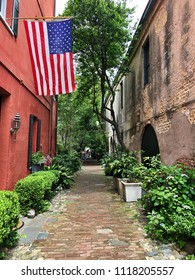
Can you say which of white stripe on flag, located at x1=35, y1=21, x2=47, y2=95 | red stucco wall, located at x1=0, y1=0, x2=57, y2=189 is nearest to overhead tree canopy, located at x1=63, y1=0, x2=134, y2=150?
red stucco wall, located at x1=0, y1=0, x2=57, y2=189

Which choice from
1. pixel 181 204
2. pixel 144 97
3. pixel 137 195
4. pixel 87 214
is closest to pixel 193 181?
pixel 181 204

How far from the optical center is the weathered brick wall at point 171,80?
471 cm

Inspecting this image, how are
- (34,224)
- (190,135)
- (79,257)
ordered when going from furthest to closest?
(190,135)
(34,224)
(79,257)

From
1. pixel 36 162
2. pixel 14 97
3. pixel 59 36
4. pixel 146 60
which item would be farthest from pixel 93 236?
pixel 146 60

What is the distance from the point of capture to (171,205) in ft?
11.7

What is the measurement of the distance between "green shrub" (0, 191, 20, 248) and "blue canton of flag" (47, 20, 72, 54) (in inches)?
144

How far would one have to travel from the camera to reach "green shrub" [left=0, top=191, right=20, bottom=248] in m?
2.67

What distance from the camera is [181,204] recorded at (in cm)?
360

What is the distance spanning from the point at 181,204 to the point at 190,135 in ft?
5.84

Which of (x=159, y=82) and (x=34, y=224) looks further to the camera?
(x=159, y=82)

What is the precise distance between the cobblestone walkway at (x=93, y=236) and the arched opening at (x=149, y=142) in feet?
9.02

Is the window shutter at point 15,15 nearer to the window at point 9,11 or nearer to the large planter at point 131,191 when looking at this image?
the window at point 9,11

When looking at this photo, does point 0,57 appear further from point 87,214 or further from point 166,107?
point 166,107

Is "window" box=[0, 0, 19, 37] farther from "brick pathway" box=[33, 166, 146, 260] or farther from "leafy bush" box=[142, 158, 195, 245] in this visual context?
"leafy bush" box=[142, 158, 195, 245]
